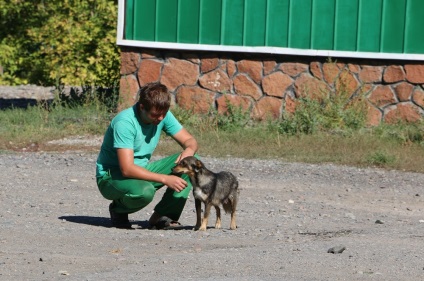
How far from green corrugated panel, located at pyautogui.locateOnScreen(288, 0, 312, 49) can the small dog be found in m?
7.00

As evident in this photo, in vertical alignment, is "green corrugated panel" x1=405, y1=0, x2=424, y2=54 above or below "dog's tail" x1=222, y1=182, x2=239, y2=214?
above

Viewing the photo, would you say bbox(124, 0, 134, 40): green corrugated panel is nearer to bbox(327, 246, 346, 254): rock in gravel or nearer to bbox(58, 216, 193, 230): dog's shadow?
bbox(58, 216, 193, 230): dog's shadow

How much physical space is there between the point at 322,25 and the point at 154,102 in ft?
25.2

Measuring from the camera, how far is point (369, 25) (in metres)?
15.9

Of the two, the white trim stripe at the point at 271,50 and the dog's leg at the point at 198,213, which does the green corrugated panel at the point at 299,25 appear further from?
the dog's leg at the point at 198,213

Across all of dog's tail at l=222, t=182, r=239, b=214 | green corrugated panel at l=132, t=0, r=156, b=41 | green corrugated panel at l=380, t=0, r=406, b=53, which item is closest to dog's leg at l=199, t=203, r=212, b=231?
dog's tail at l=222, t=182, r=239, b=214

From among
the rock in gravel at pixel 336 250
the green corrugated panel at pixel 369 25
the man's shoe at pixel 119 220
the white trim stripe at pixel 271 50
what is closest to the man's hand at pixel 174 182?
the man's shoe at pixel 119 220

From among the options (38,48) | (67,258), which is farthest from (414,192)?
(38,48)

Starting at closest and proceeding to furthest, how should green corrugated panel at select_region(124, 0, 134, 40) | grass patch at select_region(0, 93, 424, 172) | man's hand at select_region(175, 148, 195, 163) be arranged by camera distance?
man's hand at select_region(175, 148, 195, 163)
grass patch at select_region(0, 93, 424, 172)
green corrugated panel at select_region(124, 0, 134, 40)

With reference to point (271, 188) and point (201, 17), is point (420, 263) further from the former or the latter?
point (201, 17)

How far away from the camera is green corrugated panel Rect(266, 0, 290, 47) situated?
16094 millimetres

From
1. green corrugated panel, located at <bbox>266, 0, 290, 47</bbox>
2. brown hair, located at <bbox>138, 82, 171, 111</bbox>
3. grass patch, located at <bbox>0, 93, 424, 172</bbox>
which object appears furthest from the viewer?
green corrugated panel, located at <bbox>266, 0, 290, 47</bbox>

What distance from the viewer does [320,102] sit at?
624 inches

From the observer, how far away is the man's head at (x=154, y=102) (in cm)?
876
